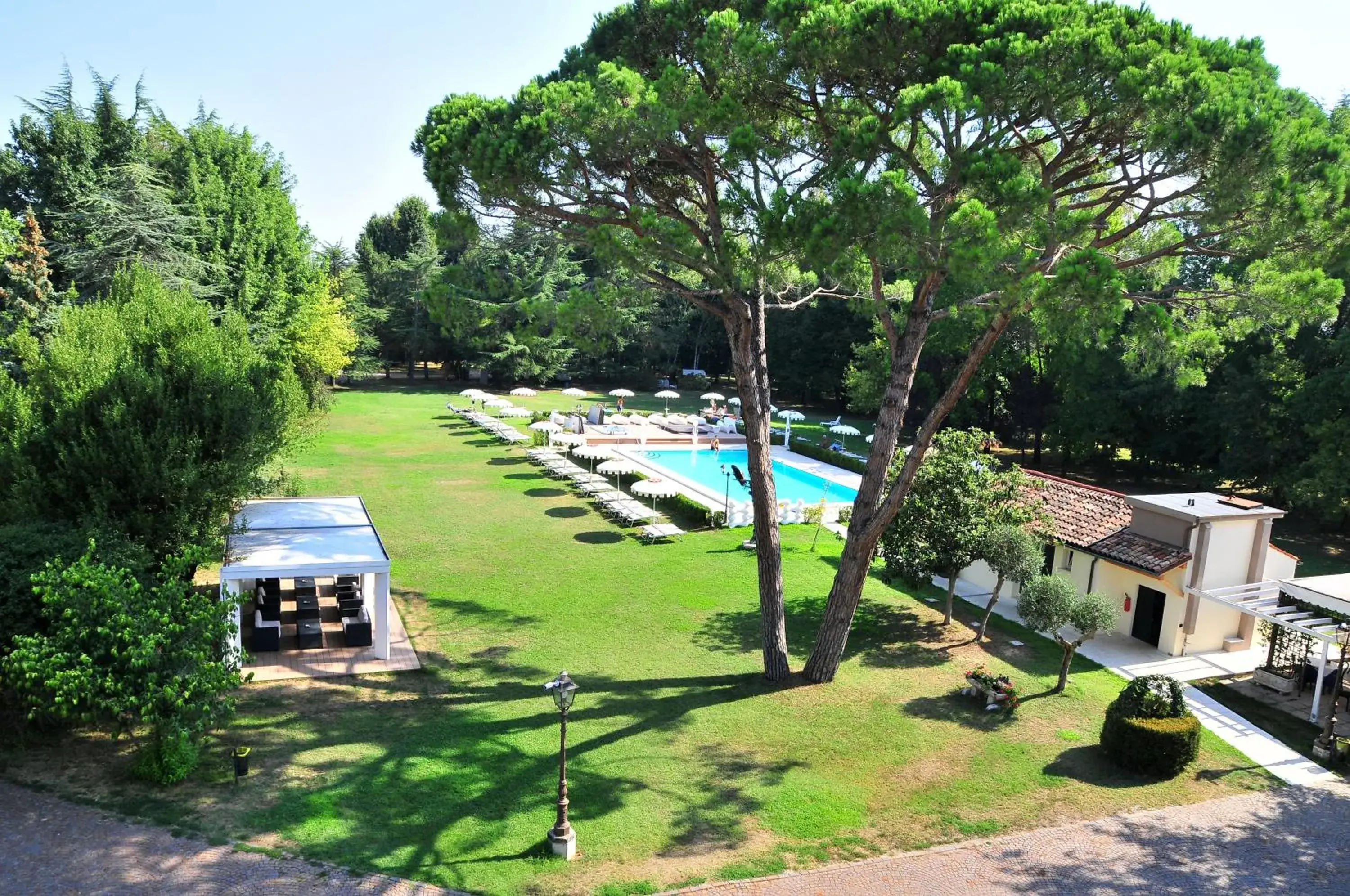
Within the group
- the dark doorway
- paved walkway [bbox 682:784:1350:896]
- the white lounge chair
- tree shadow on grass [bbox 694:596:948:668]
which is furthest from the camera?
the white lounge chair

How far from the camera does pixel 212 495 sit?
13836mm

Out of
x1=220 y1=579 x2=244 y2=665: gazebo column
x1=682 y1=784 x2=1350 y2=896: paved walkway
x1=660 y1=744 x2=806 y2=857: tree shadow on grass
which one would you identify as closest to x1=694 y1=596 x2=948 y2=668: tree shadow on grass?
x1=660 y1=744 x2=806 y2=857: tree shadow on grass

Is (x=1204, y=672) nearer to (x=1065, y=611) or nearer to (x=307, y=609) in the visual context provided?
(x=1065, y=611)

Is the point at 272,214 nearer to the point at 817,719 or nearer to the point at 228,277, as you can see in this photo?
the point at 228,277

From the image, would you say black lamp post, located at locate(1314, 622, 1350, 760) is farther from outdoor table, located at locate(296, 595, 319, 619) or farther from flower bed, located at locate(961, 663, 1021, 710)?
outdoor table, located at locate(296, 595, 319, 619)

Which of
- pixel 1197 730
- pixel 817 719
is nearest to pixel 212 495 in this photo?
pixel 817 719

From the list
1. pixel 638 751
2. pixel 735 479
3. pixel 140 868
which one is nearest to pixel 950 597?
pixel 638 751

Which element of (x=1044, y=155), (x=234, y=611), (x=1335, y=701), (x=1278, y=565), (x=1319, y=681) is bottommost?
(x=1335, y=701)

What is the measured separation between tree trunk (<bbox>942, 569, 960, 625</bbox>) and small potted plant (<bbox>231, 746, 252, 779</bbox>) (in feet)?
39.2

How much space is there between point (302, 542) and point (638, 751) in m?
7.27

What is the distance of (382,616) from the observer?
1442 centimetres

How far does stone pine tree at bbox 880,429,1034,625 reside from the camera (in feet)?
53.8

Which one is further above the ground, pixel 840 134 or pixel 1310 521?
pixel 840 134

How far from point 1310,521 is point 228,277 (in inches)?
1333
